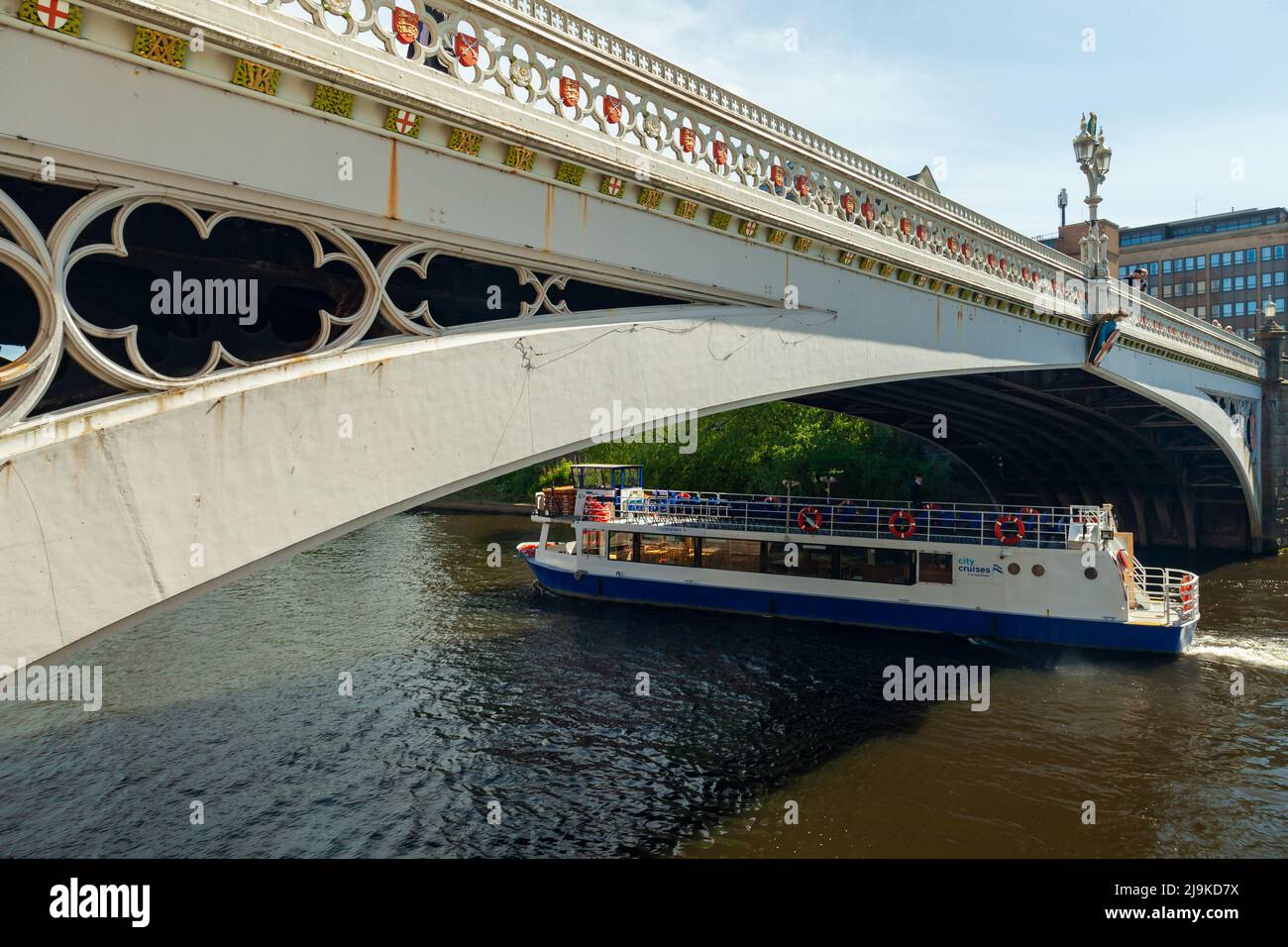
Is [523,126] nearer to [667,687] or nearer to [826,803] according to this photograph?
[826,803]

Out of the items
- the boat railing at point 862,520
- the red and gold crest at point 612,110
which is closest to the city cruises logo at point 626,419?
the red and gold crest at point 612,110

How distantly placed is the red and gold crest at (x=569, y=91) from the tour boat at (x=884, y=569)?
19.4 m

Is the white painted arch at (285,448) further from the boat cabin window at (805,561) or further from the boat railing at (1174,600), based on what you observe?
the boat railing at (1174,600)

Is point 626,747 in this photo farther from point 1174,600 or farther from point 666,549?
point 1174,600

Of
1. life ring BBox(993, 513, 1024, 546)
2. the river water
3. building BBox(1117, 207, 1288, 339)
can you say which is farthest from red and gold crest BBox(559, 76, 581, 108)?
building BBox(1117, 207, 1288, 339)

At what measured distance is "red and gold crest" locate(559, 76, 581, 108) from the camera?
26.4 feet

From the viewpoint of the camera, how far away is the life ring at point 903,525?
82.9 ft

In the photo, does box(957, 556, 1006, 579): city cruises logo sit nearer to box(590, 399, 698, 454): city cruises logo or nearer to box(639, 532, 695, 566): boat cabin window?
box(639, 532, 695, 566): boat cabin window

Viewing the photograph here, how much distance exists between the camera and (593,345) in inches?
327

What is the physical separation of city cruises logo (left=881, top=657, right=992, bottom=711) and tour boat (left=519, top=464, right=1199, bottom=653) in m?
3.30

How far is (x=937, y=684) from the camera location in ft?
65.3

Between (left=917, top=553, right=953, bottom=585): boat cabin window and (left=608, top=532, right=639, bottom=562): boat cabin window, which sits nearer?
(left=917, top=553, right=953, bottom=585): boat cabin window

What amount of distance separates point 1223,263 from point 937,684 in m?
78.9
